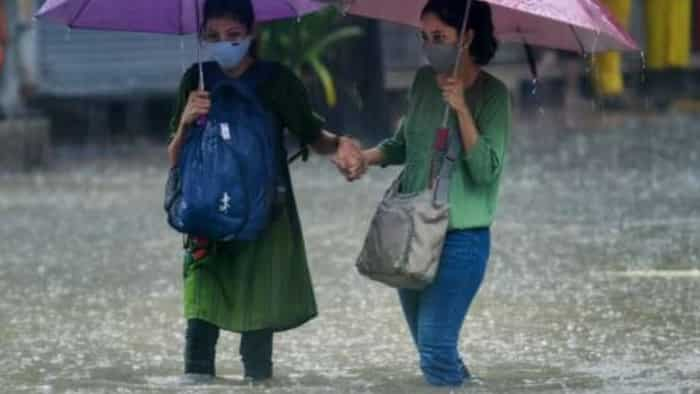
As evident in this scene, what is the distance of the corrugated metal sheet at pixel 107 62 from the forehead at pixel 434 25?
12.0m

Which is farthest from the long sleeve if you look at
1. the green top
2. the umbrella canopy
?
the umbrella canopy

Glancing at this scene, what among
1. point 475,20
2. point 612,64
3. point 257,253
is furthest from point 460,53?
point 612,64

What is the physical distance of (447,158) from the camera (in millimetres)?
6352

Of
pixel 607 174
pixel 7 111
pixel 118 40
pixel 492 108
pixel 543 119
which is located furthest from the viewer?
pixel 543 119

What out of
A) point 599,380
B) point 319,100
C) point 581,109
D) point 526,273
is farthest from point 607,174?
point 599,380

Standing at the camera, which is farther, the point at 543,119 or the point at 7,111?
the point at 543,119

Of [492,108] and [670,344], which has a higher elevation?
[492,108]

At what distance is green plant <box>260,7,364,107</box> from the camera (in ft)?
58.5

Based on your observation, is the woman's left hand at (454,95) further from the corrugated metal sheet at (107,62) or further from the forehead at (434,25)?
the corrugated metal sheet at (107,62)

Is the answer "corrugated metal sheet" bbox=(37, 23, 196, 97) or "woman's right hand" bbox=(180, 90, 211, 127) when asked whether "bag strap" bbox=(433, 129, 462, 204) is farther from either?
"corrugated metal sheet" bbox=(37, 23, 196, 97)

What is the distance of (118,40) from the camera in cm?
1898

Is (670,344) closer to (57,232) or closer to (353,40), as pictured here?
(57,232)

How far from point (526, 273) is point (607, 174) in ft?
16.6

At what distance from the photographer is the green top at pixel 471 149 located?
249 inches
